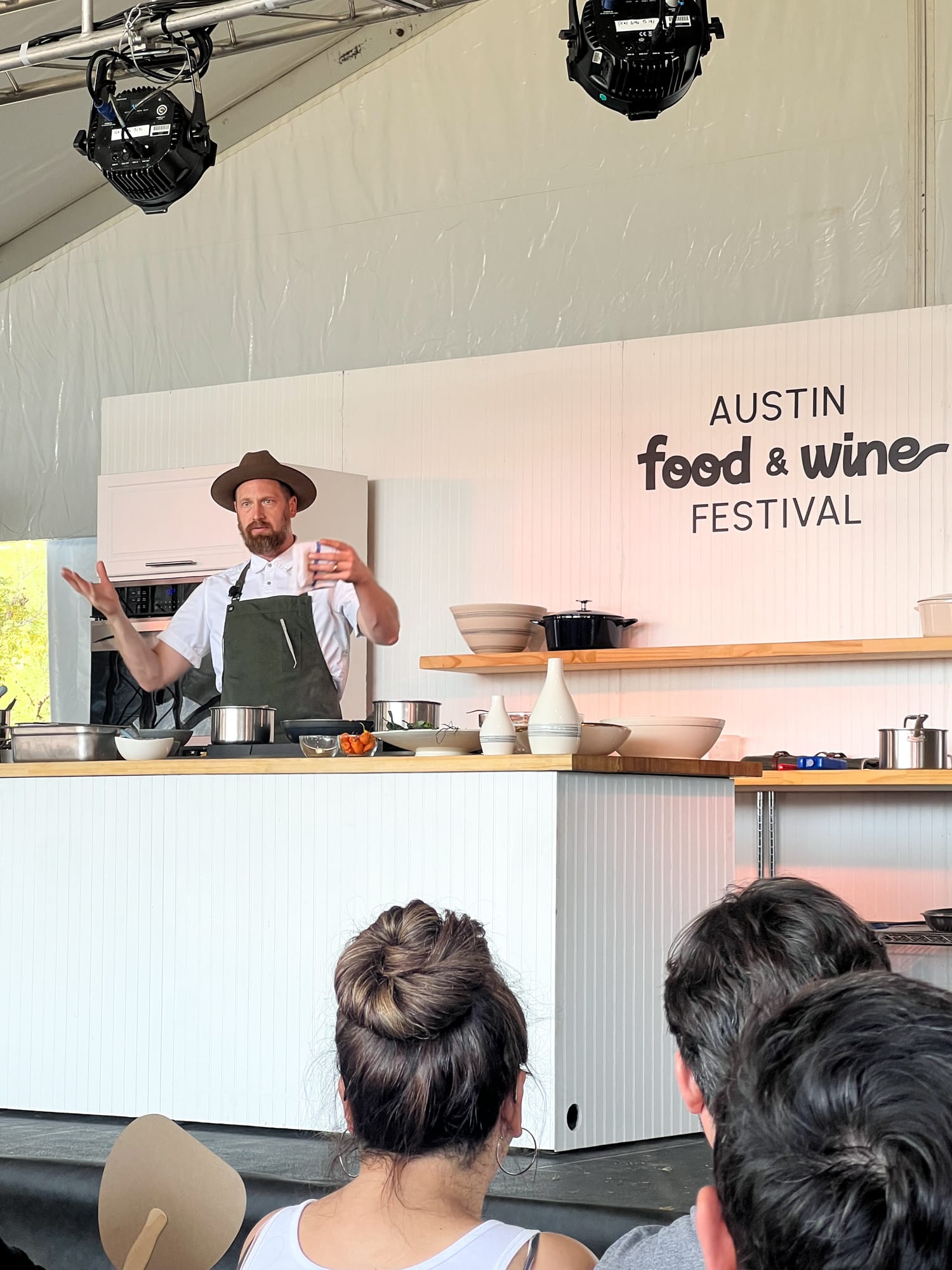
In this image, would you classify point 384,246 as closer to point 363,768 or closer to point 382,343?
point 382,343

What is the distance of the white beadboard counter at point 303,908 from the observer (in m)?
2.74

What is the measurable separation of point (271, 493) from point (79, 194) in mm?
2763

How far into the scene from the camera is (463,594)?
5102mm

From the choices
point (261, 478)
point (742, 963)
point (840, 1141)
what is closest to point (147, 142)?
point (261, 478)

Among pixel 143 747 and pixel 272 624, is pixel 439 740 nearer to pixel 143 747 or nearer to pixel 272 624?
pixel 143 747

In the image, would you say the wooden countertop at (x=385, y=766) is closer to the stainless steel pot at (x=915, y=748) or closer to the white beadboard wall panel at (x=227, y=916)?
the white beadboard wall panel at (x=227, y=916)

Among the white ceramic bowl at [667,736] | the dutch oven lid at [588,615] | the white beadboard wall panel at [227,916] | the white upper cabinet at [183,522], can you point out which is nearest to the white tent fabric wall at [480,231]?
the white upper cabinet at [183,522]

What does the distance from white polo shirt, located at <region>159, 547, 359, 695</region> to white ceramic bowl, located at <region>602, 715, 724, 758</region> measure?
134 cm

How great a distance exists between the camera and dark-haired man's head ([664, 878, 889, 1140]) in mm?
1184

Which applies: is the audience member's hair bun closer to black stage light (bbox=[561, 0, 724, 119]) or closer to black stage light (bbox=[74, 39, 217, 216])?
black stage light (bbox=[561, 0, 724, 119])

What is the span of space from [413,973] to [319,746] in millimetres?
1921

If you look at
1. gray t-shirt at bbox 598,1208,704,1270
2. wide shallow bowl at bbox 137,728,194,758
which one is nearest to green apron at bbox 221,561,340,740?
wide shallow bowl at bbox 137,728,194,758

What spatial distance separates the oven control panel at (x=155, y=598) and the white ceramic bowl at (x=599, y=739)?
102 inches

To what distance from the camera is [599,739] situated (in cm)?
306
